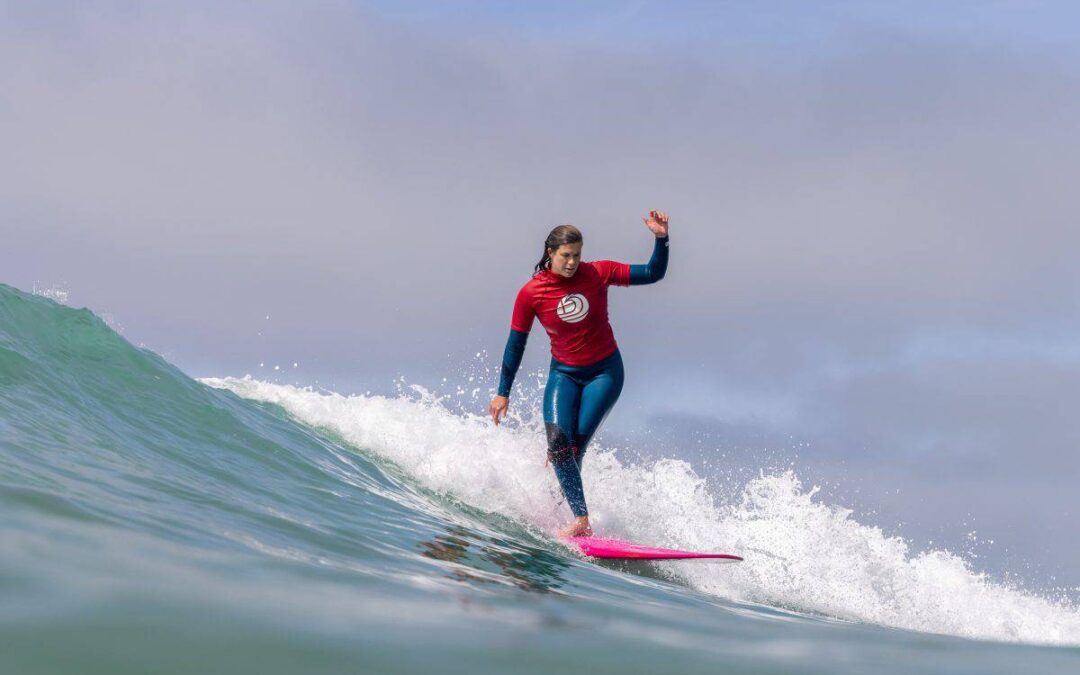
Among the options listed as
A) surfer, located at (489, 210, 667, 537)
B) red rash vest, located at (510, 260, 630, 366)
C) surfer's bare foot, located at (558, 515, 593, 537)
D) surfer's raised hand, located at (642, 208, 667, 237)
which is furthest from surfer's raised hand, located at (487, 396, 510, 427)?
surfer's raised hand, located at (642, 208, 667, 237)

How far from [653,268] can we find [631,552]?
7.19 feet

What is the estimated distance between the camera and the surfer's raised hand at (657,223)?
21.6ft

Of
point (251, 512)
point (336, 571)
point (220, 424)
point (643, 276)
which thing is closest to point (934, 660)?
point (336, 571)

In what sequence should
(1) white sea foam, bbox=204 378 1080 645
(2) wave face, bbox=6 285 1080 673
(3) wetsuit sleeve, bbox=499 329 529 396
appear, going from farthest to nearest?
(3) wetsuit sleeve, bbox=499 329 529 396 < (1) white sea foam, bbox=204 378 1080 645 < (2) wave face, bbox=6 285 1080 673

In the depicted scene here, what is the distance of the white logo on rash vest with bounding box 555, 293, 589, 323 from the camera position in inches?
259

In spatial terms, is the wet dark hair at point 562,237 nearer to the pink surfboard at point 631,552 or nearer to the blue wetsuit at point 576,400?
the blue wetsuit at point 576,400

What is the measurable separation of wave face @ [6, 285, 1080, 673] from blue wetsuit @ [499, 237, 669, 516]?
0.56 meters

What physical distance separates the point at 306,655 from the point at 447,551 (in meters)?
2.64

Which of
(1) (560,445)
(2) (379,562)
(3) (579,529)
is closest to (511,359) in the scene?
(1) (560,445)

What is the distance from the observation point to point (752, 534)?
7648 millimetres

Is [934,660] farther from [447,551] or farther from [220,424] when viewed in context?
[220,424]

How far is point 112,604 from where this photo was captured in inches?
90.5

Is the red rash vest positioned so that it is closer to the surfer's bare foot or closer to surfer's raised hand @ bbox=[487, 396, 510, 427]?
surfer's raised hand @ bbox=[487, 396, 510, 427]

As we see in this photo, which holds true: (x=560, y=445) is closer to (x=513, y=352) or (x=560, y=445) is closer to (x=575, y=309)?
(x=513, y=352)
